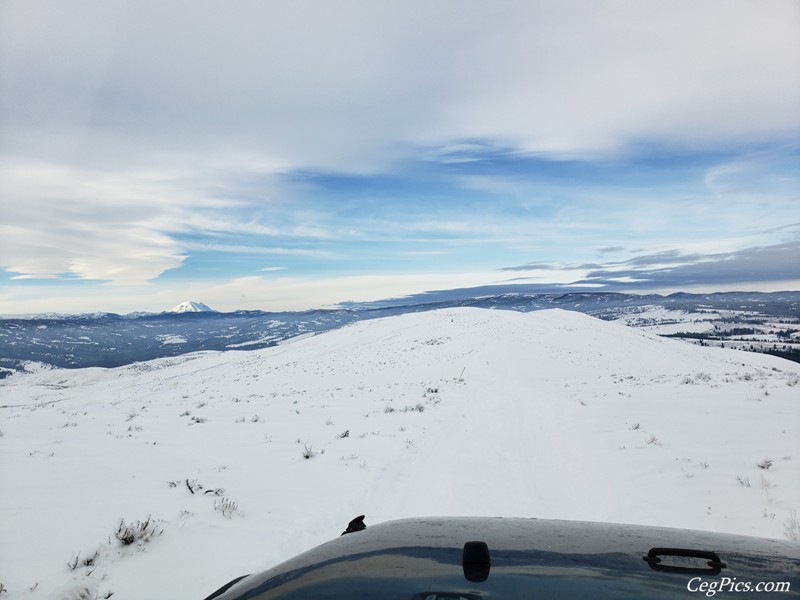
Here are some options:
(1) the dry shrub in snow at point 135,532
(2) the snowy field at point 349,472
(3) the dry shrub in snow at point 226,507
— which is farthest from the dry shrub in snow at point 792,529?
(1) the dry shrub in snow at point 135,532

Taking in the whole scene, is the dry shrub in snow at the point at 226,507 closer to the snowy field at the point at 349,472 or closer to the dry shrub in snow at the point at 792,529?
the snowy field at the point at 349,472

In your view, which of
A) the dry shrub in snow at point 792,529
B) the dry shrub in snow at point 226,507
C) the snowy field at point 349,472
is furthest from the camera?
the dry shrub in snow at point 226,507

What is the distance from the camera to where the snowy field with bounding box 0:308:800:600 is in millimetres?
4668

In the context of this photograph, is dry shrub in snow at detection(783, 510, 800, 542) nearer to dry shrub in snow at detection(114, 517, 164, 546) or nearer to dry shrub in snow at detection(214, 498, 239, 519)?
dry shrub in snow at detection(214, 498, 239, 519)

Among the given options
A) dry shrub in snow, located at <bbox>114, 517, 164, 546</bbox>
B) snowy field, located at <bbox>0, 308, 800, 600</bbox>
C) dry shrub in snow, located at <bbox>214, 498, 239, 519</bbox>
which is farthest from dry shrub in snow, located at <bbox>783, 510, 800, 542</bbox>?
dry shrub in snow, located at <bbox>114, 517, 164, 546</bbox>

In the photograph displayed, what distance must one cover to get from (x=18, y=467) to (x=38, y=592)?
16.0 ft

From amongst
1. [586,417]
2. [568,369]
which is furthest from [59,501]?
[568,369]

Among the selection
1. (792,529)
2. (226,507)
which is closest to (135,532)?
(226,507)

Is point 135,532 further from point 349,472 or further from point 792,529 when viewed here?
point 792,529

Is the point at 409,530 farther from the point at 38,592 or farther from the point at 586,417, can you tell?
the point at 586,417

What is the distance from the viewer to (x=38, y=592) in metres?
3.83

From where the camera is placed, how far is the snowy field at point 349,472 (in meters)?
4.67

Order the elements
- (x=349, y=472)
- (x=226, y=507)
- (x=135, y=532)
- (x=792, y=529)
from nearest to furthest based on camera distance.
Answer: (x=135, y=532) < (x=792, y=529) < (x=226, y=507) < (x=349, y=472)

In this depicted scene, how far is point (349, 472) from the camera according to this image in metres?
7.70
